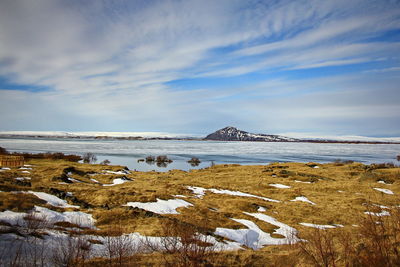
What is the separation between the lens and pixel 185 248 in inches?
246

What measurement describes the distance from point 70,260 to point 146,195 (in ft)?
36.9

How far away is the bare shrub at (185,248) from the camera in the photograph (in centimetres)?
640

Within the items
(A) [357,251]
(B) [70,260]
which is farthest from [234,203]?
(B) [70,260]

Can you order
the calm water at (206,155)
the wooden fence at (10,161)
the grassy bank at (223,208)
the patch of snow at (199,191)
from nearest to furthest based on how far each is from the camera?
1. the grassy bank at (223,208)
2. the patch of snow at (199,191)
3. the wooden fence at (10,161)
4. the calm water at (206,155)

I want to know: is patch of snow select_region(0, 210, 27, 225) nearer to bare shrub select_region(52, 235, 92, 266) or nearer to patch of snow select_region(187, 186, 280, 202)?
bare shrub select_region(52, 235, 92, 266)

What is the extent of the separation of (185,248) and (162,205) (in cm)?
998

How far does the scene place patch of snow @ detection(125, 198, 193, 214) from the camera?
49.2ft

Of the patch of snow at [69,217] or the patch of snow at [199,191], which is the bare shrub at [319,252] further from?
the patch of snow at [199,191]

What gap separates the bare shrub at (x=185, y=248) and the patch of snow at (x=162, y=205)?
300 centimetres

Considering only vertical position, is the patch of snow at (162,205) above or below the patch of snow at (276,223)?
above

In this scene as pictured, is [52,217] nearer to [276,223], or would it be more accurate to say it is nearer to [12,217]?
[12,217]

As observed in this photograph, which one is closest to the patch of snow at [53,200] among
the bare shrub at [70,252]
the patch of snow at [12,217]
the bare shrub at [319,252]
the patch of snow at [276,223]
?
the patch of snow at [12,217]

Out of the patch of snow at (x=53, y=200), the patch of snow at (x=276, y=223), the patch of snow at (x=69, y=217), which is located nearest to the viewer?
the patch of snow at (x=69, y=217)

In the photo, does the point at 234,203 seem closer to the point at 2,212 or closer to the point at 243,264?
the point at 243,264
